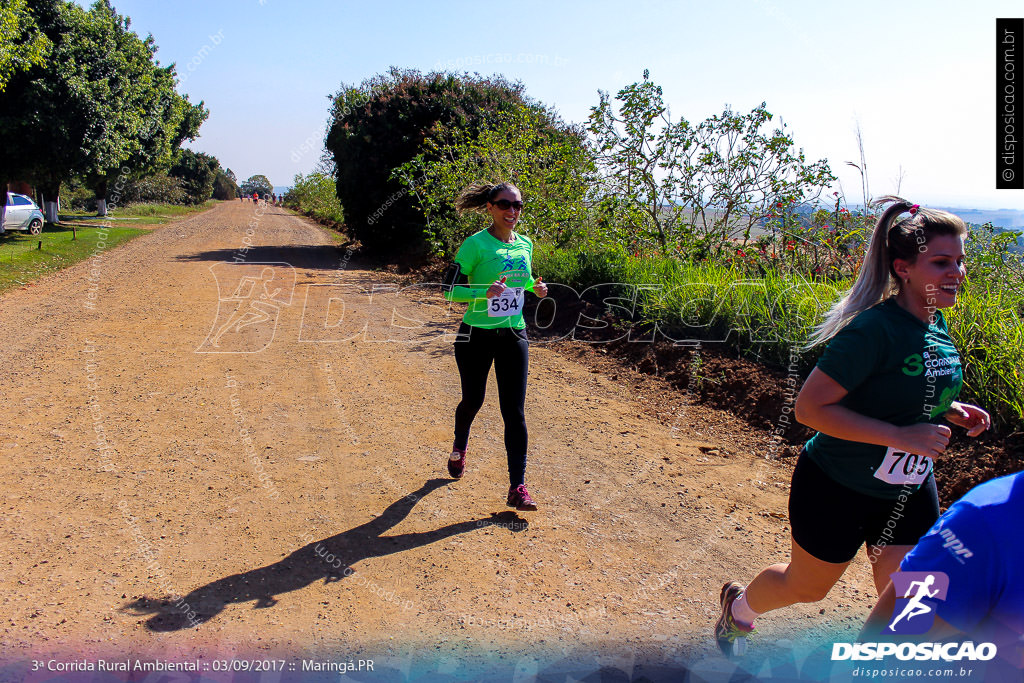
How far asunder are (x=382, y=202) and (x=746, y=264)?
12466 millimetres

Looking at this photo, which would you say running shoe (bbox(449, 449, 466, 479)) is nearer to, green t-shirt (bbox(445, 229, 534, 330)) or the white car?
green t-shirt (bbox(445, 229, 534, 330))

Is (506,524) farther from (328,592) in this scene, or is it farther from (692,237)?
(692,237)

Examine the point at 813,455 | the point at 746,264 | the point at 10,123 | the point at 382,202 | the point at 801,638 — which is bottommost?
the point at 801,638

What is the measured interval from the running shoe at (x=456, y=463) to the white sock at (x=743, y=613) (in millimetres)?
2376

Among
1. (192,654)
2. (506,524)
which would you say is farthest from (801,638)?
(192,654)

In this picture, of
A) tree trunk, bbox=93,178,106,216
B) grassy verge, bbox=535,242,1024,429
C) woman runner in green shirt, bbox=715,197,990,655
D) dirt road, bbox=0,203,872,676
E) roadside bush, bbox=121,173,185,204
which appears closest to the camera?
woman runner in green shirt, bbox=715,197,990,655

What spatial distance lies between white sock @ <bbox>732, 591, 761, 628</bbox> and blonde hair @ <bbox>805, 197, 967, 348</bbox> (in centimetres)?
111

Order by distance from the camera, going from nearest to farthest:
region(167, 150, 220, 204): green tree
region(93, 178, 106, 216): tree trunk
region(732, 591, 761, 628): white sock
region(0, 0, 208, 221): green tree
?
region(732, 591, 761, 628): white sock < region(0, 0, 208, 221): green tree < region(93, 178, 106, 216): tree trunk < region(167, 150, 220, 204): green tree

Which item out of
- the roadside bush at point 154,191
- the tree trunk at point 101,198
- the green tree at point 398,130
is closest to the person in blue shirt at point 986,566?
the green tree at point 398,130

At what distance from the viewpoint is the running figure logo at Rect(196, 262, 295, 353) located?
873 cm

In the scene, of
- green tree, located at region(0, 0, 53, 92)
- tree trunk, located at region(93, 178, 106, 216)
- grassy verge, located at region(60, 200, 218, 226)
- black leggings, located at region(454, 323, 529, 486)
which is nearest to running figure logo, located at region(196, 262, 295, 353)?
black leggings, located at region(454, 323, 529, 486)

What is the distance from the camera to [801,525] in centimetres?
240

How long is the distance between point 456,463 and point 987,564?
12.2ft

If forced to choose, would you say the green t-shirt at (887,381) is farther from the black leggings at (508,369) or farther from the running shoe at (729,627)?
the black leggings at (508,369)
